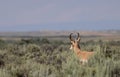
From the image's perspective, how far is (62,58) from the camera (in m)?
19.3

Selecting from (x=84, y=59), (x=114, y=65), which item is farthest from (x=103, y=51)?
(x=114, y=65)

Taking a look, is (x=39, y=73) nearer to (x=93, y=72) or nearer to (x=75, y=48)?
(x=93, y=72)

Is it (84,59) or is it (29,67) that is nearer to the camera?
(29,67)

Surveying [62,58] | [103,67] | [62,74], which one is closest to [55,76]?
[62,74]

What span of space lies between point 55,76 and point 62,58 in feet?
24.5

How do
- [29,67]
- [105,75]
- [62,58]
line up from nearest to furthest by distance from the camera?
[105,75]
[29,67]
[62,58]

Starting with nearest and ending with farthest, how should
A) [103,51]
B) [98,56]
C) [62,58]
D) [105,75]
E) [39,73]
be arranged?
[105,75] → [39,73] → [98,56] → [103,51] → [62,58]

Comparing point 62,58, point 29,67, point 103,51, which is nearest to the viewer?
point 29,67

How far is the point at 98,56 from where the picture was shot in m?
15.9

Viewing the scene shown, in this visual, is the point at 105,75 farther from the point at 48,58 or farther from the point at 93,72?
the point at 48,58

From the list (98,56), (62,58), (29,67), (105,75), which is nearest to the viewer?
(105,75)

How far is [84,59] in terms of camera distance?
1655 centimetres

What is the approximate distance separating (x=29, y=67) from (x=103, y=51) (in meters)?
4.24

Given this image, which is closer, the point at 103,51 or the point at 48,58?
the point at 103,51
